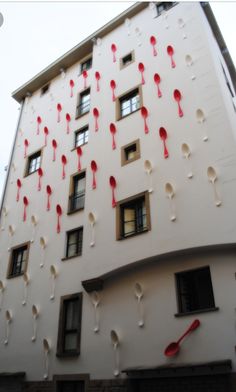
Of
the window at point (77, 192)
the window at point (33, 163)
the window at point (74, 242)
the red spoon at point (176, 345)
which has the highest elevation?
the window at point (33, 163)

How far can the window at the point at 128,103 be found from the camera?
58.4ft

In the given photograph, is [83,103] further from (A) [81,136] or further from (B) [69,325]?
(B) [69,325]

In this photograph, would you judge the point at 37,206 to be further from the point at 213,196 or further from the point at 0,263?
the point at 213,196

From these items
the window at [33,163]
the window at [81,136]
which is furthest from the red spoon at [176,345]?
the window at [33,163]

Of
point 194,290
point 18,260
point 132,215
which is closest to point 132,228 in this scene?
point 132,215

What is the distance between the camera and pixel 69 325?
47.1ft

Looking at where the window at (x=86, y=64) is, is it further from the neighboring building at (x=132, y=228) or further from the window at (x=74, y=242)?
the window at (x=74, y=242)

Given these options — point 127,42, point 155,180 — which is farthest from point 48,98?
point 155,180

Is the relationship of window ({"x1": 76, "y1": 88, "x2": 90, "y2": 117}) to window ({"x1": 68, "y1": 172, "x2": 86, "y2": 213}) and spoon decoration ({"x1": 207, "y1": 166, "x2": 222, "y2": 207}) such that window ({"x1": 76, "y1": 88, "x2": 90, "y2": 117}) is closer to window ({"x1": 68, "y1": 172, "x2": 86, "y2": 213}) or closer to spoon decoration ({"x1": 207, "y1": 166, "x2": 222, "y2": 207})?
window ({"x1": 68, "y1": 172, "x2": 86, "y2": 213})

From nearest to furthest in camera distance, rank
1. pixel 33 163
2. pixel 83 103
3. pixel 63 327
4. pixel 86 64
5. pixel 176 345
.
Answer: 1. pixel 176 345
2. pixel 63 327
3. pixel 83 103
4. pixel 33 163
5. pixel 86 64

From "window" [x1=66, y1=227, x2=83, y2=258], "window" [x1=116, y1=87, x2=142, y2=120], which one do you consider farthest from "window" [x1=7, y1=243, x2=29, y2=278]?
"window" [x1=116, y1=87, x2=142, y2=120]

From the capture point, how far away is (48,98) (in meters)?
24.6

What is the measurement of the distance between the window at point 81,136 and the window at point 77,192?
7.39 feet

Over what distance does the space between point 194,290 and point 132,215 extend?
419cm
